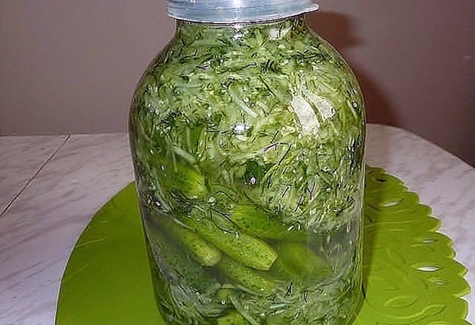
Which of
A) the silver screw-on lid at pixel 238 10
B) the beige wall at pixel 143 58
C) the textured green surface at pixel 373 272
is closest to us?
the silver screw-on lid at pixel 238 10

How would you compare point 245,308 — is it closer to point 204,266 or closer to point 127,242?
point 204,266

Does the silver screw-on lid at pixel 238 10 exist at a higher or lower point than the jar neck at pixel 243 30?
higher

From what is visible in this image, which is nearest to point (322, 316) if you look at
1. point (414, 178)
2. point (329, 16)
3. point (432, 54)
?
point (414, 178)

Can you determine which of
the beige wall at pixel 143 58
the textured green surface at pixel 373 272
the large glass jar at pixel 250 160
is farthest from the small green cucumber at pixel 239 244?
the beige wall at pixel 143 58

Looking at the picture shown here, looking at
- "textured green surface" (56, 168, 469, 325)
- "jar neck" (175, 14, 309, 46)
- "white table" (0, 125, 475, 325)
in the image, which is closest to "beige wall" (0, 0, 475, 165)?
"white table" (0, 125, 475, 325)

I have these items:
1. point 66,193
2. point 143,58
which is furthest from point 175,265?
point 143,58

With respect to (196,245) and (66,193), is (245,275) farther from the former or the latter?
(66,193)

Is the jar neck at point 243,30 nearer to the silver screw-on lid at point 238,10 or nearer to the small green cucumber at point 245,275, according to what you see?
the silver screw-on lid at point 238,10
